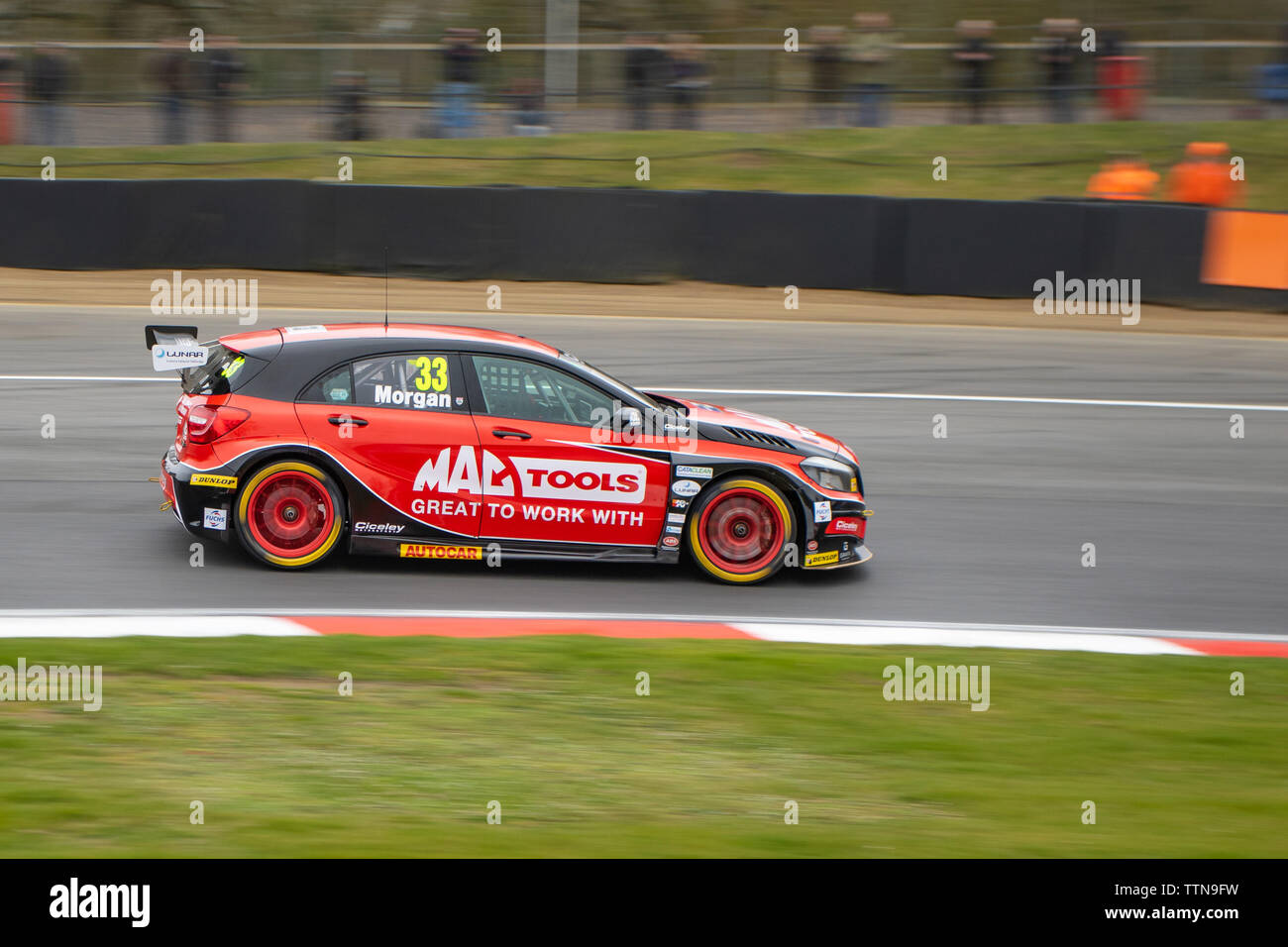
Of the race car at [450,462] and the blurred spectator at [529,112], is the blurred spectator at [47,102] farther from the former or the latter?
the race car at [450,462]

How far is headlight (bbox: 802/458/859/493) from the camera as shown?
857 cm

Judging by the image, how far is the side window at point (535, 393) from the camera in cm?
837

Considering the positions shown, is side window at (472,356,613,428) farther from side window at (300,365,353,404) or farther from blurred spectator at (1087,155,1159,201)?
blurred spectator at (1087,155,1159,201)

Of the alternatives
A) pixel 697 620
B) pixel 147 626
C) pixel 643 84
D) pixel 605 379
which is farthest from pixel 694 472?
pixel 643 84

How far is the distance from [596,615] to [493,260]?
11925 millimetres

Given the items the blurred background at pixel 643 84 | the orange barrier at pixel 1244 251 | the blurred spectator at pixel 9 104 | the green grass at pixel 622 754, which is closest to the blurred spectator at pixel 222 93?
the blurred background at pixel 643 84

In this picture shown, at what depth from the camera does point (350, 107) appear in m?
24.4

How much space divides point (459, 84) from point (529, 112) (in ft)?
4.29

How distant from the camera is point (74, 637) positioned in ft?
23.3

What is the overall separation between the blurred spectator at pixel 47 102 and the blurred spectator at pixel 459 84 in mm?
6064

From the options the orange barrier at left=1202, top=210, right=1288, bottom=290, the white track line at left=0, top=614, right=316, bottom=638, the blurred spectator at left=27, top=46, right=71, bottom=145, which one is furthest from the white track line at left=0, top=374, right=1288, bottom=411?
the blurred spectator at left=27, top=46, right=71, bottom=145

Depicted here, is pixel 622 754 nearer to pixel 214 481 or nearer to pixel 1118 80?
pixel 214 481

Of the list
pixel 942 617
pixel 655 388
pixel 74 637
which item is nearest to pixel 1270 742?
pixel 942 617
